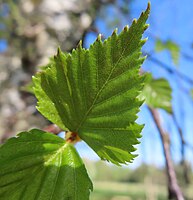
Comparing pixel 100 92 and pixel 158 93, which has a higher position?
pixel 158 93

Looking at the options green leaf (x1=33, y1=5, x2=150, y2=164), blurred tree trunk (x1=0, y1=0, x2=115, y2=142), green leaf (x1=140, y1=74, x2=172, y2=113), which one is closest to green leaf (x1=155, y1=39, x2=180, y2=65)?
blurred tree trunk (x1=0, y1=0, x2=115, y2=142)

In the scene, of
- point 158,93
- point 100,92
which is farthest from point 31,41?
point 100,92

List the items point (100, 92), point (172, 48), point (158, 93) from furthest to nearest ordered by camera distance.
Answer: point (172, 48) → point (158, 93) → point (100, 92)

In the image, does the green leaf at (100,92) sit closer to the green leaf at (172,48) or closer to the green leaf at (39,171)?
the green leaf at (39,171)

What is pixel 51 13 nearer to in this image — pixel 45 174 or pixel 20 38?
pixel 20 38

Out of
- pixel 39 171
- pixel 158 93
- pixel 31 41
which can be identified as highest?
pixel 31 41

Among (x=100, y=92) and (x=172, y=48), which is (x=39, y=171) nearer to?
(x=100, y=92)

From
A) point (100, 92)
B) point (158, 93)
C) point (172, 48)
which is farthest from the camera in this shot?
point (172, 48)

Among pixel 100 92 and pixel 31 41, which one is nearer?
pixel 100 92
